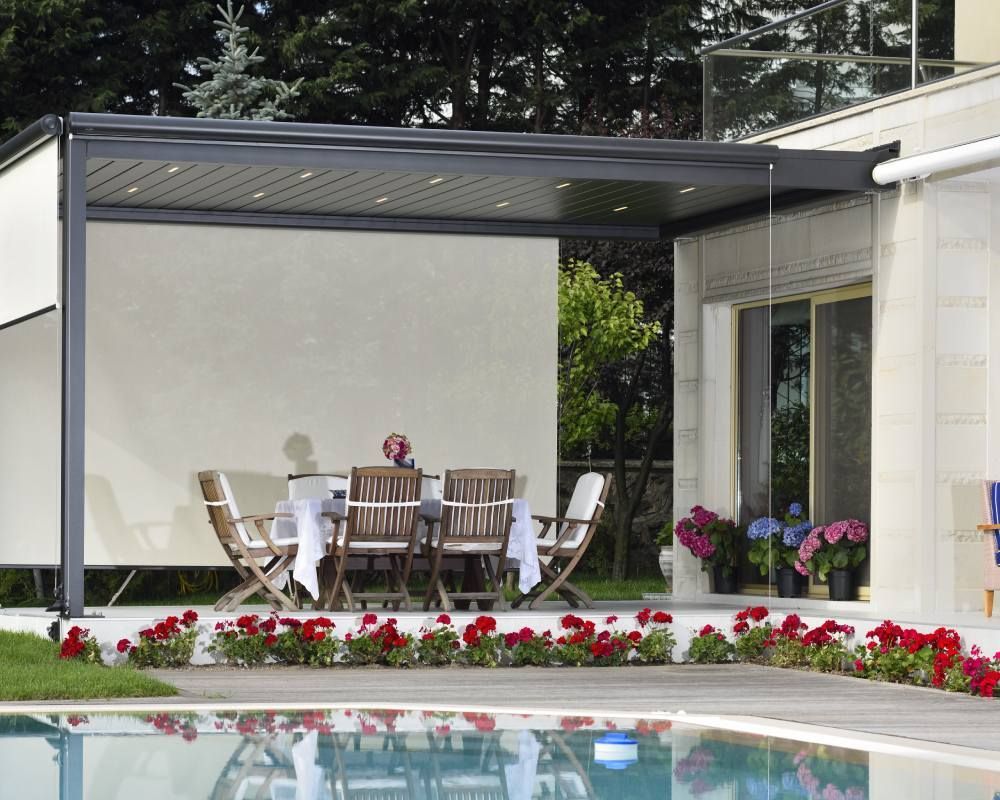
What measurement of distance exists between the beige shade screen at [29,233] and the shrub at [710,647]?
4.02 meters

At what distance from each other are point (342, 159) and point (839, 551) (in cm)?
396

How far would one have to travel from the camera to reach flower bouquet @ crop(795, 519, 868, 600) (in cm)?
1077

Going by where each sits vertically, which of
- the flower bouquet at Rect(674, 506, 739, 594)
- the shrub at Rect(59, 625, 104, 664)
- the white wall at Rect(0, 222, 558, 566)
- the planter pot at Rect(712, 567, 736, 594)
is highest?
the white wall at Rect(0, 222, 558, 566)

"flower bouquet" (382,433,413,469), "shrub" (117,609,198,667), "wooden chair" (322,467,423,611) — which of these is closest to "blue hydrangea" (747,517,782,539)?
"flower bouquet" (382,433,413,469)

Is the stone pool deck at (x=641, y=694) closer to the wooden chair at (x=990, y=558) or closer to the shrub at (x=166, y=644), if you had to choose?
the shrub at (x=166, y=644)

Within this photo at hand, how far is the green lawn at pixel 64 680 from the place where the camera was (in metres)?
7.51

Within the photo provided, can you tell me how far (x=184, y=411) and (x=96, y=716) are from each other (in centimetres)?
599

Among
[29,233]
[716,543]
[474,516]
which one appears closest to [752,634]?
[474,516]

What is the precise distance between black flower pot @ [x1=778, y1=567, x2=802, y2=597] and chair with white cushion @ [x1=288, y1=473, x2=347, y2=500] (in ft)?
10.1

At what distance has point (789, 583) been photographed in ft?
37.0

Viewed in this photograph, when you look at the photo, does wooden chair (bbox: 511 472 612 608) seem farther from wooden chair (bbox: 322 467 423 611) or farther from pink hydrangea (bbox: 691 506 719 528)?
pink hydrangea (bbox: 691 506 719 528)

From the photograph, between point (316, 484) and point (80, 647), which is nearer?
point (80, 647)

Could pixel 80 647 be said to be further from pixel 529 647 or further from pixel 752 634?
pixel 752 634

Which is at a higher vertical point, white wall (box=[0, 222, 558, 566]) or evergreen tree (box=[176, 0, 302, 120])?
evergreen tree (box=[176, 0, 302, 120])
